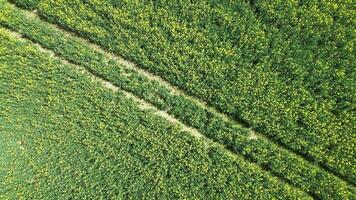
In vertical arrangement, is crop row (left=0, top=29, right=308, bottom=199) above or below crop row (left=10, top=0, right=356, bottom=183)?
below

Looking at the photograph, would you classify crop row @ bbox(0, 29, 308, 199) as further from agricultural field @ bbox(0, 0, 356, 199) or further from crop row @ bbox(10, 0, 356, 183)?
crop row @ bbox(10, 0, 356, 183)

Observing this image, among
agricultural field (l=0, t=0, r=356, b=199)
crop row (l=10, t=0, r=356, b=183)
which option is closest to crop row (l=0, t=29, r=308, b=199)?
agricultural field (l=0, t=0, r=356, b=199)

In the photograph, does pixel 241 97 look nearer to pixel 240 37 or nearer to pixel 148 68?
pixel 240 37

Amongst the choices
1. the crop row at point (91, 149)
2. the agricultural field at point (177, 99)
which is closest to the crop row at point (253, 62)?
the agricultural field at point (177, 99)

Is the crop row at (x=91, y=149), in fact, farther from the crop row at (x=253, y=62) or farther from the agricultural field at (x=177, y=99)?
the crop row at (x=253, y=62)

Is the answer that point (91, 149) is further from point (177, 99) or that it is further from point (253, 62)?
point (253, 62)

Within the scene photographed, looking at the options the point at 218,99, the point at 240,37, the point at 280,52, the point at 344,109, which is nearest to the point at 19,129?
the point at 218,99
